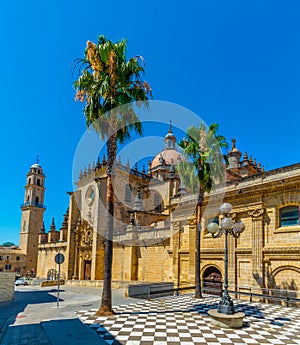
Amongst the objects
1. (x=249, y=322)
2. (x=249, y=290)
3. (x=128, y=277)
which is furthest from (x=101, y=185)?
(x=249, y=322)

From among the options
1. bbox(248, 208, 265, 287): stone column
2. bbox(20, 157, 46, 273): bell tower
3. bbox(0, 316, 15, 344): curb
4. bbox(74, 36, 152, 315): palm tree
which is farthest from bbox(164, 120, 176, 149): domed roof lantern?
bbox(0, 316, 15, 344): curb

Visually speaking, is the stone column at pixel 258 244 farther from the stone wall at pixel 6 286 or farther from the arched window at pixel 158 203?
the arched window at pixel 158 203

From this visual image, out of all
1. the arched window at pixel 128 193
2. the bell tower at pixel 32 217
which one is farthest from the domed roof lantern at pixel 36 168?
the arched window at pixel 128 193

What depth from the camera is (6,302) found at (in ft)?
54.9

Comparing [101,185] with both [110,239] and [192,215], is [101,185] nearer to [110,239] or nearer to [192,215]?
[192,215]

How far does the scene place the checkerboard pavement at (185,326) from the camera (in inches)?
313

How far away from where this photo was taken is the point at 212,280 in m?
19.0

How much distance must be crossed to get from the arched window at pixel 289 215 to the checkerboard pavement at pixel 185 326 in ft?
14.5

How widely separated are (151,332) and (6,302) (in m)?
12.3

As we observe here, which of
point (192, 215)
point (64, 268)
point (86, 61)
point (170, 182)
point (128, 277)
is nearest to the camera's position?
point (86, 61)

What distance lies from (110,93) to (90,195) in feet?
96.2

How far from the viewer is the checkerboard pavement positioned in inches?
313

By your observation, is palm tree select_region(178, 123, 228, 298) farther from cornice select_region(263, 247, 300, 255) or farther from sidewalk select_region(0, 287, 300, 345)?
sidewalk select_region(0, 287, 300, 345)

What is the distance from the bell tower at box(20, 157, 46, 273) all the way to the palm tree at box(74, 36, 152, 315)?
2059 inches
